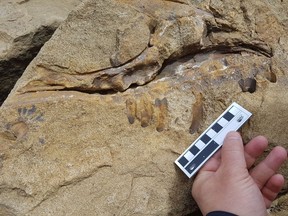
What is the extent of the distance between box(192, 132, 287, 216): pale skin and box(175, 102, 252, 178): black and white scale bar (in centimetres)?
3

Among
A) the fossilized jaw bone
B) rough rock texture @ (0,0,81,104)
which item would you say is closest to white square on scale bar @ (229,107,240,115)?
the fossilized jaw bone

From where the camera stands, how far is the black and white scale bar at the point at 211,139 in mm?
1606

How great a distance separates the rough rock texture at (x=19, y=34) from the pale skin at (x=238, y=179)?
1217 millimetres

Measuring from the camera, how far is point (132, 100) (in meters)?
1.65

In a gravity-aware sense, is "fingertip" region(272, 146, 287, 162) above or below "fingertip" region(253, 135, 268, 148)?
below

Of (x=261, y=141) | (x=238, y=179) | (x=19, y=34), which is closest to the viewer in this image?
(x=238, y=179)

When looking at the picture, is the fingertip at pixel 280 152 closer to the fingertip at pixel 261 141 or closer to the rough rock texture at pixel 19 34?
the fingertip at pixel 261 141

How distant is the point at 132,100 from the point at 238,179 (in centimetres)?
50

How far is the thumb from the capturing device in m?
1.48

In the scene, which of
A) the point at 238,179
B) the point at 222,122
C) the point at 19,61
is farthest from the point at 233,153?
the point at 19,61

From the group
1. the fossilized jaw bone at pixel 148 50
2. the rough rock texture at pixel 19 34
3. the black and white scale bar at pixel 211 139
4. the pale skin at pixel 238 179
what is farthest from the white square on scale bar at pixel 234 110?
the rough rock texture at pixel 19 34

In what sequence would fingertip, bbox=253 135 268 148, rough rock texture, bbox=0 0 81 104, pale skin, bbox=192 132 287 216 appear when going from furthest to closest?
1. rough rock texture, bbox=0 0 81 104
2. fingertip, bbox=253 135 268 148
3. pale skin, bbox=192 132 287 216

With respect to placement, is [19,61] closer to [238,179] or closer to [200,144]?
[200,144]

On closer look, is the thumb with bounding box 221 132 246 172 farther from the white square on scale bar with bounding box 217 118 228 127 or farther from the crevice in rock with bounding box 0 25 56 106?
the crevice in rock with bounding box 0 25 56 106
